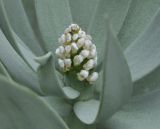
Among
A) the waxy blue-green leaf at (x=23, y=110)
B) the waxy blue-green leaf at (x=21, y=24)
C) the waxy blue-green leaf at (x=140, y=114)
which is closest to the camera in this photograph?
the waxy blue-green leaf at (x=23, y=110)

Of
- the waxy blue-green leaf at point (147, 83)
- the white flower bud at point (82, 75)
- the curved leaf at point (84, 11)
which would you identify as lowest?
the waxy blue-green leaf at point (147, 83)

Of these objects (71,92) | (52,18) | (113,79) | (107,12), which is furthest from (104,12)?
(113,79)

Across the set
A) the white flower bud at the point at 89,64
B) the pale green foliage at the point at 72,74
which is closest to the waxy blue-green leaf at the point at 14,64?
the pale green foliage at the point at 72,74

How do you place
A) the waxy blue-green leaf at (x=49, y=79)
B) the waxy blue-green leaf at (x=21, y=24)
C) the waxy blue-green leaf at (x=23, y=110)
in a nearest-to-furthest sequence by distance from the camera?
the waxy blue-green leaf at (x=23, y=110)
the waxy blue-green leaf at (x=49, y=79)
the waxy blue-green leaf at (x=21, y=24)

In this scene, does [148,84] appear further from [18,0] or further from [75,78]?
[18,0]

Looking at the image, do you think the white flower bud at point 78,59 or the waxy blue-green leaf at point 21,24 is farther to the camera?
the waxy blue-green leaf at point 21,24

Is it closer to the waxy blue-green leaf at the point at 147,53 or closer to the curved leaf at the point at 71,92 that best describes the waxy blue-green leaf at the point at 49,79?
the curved leaf at the point at 71,92

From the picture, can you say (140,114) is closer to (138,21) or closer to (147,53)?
(147,53)
